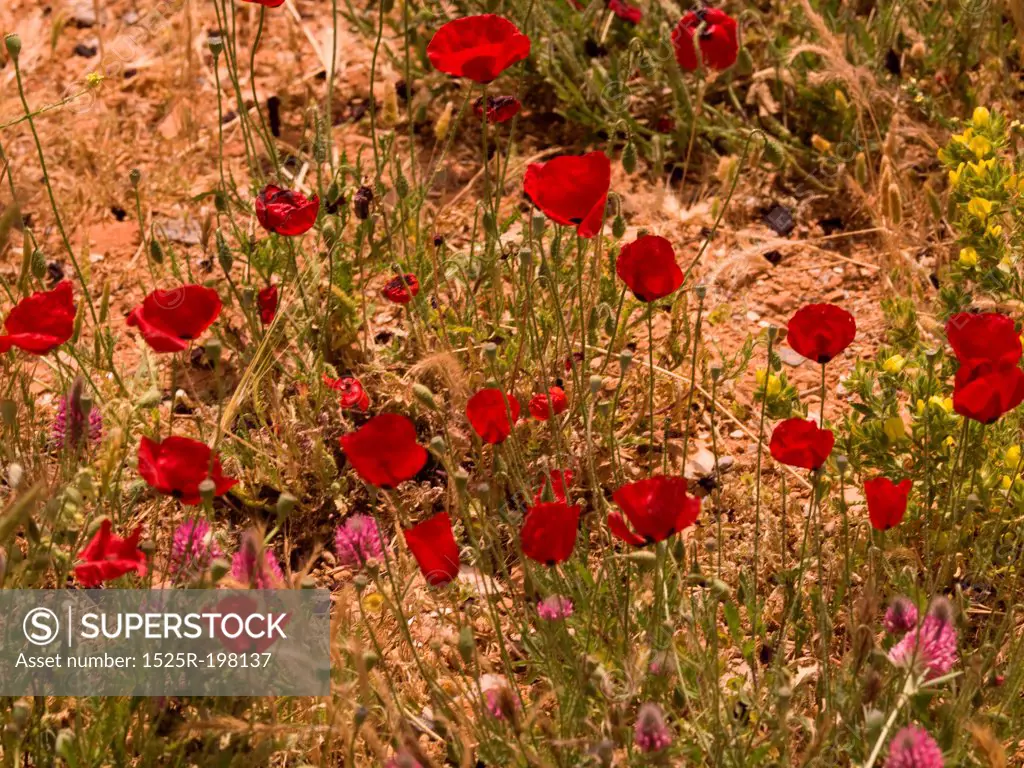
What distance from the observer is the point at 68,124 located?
12.1 ft

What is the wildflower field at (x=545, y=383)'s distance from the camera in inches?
71.1

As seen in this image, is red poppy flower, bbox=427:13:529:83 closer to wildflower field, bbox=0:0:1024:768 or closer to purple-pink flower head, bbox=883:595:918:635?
wildflower field, bbox=0:0:1024:768

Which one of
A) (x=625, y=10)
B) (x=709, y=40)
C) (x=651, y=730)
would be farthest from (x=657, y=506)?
(x=625, y=10)

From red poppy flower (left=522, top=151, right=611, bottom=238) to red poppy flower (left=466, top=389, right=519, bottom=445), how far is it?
1.00 ft

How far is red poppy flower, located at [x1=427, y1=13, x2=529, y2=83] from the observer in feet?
7.26

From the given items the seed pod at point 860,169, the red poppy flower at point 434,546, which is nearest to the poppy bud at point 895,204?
the seed pod at point 860,169

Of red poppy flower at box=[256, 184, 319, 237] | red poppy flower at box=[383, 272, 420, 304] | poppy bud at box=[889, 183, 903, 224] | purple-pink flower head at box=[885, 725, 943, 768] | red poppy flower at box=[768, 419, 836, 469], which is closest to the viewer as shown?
purple-pink flower head at box=[885, 725, 943, 768]

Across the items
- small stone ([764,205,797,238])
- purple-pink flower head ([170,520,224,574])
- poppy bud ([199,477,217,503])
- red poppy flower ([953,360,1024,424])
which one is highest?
red poppy flower ([953,360,1024,424])

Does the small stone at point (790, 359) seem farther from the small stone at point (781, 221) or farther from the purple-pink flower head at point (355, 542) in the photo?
the purple-pink flower head at point (355, 542)

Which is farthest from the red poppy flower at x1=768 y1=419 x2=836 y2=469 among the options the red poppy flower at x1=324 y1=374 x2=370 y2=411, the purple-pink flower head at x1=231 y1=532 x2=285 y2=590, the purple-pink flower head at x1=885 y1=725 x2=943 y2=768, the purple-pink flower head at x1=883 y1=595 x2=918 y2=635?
the red poppy flower at x1=324 y1=374 x2=370 y2=411

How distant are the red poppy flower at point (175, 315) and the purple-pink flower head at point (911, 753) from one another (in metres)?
1.20

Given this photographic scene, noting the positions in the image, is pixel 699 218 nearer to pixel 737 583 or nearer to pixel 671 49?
pixel 671 49

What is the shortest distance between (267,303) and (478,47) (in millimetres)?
731

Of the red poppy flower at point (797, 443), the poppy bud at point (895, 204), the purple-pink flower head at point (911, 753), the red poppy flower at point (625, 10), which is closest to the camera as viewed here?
the purple-pink flower head at point (911, 753)
